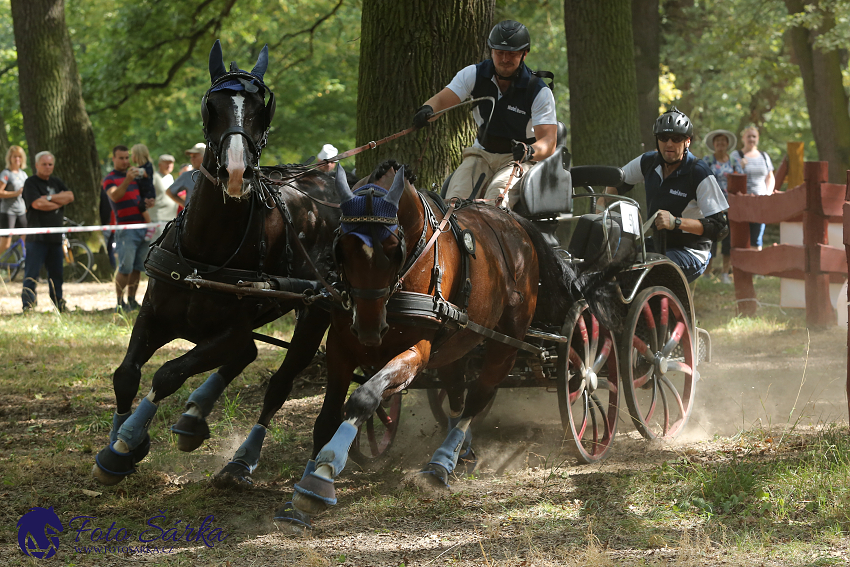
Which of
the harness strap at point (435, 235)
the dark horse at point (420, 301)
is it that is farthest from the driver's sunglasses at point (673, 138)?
the harness strap at point (435, 235)

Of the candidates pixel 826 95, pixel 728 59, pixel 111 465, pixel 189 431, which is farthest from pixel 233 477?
pixel 728 59

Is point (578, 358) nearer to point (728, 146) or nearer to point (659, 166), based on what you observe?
point (659, 166)

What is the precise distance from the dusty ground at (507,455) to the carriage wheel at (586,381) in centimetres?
17

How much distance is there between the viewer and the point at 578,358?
5738 millimetres

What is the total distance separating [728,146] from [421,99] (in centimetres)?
806

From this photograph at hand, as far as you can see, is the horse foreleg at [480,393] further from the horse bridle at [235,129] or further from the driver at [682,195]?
the driver at [682,195]

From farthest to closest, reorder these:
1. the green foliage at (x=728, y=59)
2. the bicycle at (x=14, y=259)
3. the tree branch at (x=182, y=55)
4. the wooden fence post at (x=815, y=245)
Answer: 1. the green foliage at (x=728, y=59)
2. the tree branch at (x=182, y=55)
3. the bicycle at (x=14, y=259)
4. the wooden fence post at (x=815, y=245)

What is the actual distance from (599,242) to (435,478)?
2.17 m

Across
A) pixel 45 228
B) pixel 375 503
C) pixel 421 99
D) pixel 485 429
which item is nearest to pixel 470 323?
pixel 375 503

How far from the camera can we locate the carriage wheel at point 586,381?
18.0 ft

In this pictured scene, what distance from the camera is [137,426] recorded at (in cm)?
463

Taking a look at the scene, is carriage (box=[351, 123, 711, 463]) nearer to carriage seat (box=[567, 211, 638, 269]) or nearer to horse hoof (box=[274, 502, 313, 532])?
carriage seat (box=[567, 211, 638, 269])

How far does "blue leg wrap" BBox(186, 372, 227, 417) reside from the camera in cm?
488

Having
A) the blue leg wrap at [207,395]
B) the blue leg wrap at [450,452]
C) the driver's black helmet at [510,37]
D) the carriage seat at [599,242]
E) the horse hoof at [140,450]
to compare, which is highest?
the driver's black helmet at [510,37]
